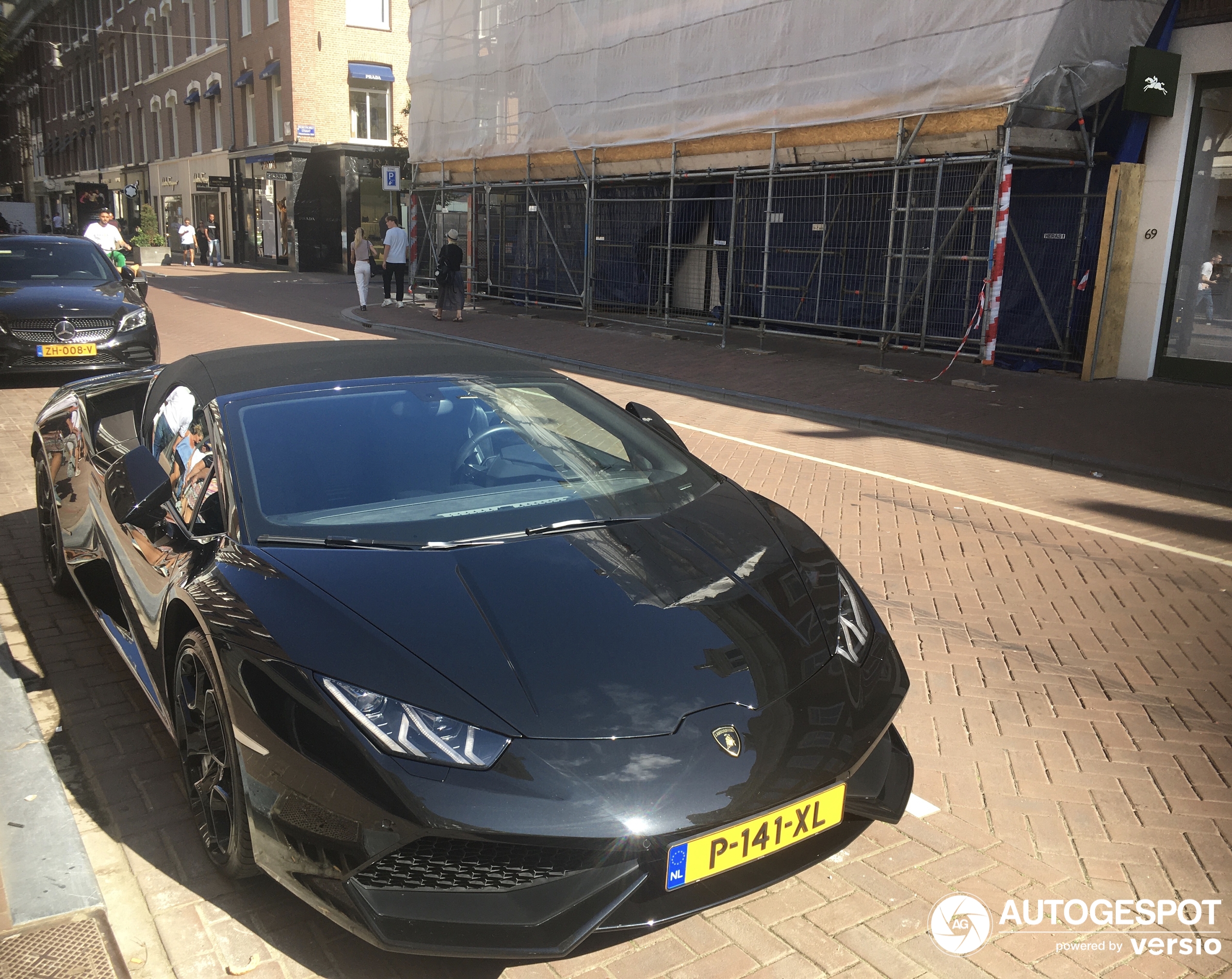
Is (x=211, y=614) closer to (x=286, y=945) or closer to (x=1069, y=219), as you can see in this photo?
(x=286, y=945)

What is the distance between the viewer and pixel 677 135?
717 inches

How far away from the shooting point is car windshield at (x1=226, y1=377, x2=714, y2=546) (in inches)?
122

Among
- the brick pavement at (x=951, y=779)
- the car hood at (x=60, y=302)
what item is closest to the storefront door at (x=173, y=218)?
the car hood at (x=60, y=302)

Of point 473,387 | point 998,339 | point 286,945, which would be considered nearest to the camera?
point 286,945

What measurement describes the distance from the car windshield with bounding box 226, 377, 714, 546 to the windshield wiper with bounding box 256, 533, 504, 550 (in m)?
0.01

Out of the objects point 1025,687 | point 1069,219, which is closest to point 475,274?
point 1069,219

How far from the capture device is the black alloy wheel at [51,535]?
4891 millimetres

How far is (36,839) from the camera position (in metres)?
2.92

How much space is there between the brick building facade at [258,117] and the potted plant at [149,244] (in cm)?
351

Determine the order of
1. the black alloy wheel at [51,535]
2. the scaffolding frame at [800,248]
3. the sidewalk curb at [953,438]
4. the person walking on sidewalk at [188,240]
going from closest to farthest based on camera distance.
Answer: the black alloy wheel at [51,535]
the sidewalk curb at [953,438]
the scaffolding frame at [800,248]
the person walking on sidewalk at [188,240]

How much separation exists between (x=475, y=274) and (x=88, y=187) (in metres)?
39.6

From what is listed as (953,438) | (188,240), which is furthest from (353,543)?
(188,240)

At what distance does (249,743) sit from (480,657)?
616 mm

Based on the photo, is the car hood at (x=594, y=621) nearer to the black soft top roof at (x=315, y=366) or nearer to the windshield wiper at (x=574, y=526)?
the windshield wiper at (x=574, y=526)
